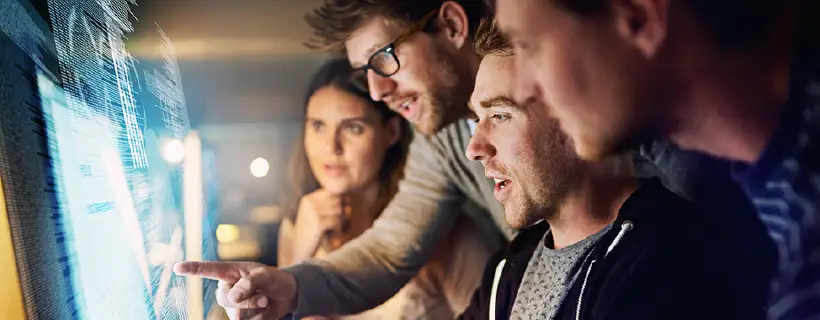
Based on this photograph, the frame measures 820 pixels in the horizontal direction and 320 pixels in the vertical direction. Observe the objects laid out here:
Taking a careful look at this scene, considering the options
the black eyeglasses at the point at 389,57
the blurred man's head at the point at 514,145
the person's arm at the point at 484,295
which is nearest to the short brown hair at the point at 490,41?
the blurred man's head at the point at 514,145

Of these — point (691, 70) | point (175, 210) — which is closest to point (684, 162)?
point (691, 70)

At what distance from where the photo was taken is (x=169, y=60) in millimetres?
1073

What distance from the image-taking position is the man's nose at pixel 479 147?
3.24 feet

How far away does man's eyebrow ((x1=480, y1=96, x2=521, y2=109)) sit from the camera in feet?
3.09

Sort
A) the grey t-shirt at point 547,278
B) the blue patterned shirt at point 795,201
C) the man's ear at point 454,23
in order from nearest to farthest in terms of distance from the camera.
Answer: the blue patterned shirt at point 795,201, the grey t-shirt at point 547,278, the man's ear at point 454,23

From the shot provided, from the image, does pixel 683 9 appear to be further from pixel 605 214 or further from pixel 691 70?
pixel 605 214

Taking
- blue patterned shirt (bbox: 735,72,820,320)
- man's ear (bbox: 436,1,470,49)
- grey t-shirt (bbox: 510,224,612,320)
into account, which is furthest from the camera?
man's ear (bbox: 436,1,470,49)

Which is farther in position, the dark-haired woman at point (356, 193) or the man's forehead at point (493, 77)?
the dark-haired woman at point (356, 193)

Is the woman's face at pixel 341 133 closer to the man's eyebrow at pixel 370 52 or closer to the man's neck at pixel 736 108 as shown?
the man's eyebrow at pixel 370 52

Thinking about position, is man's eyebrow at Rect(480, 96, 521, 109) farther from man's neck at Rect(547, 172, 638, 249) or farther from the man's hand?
the man's hand

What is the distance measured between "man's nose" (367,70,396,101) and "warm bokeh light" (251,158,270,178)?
8.3 inches

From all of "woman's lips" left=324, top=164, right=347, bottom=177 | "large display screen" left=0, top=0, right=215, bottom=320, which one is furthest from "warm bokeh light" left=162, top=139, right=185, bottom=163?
"woman's lips" left=324, top=164, right=347, bottom=177

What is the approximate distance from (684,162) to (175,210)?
802 mm

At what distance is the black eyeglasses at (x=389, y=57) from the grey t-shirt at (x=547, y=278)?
37cm
